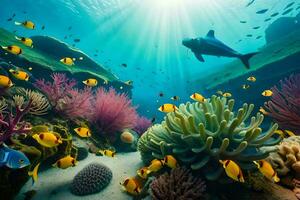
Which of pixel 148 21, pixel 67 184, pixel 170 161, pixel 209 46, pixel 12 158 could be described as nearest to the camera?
pixel 12 158

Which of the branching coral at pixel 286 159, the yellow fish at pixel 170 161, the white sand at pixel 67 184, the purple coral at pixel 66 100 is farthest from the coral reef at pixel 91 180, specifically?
the branching coral at pixel 286 159

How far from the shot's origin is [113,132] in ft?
23.9

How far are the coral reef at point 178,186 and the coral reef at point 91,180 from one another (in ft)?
3.89

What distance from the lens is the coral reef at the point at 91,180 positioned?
437 cm

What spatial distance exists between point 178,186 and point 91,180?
1.75m

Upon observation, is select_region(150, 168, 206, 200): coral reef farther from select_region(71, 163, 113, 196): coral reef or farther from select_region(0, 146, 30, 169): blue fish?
select_region(0, 146, 30, 169): blue fish

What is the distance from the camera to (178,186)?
12.1ft

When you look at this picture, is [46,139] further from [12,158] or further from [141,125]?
[141,125]

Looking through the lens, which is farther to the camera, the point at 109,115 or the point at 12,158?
the point at 109,115

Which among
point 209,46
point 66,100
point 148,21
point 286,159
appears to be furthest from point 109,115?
point 148,21

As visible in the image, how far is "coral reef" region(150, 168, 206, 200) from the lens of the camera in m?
3.56

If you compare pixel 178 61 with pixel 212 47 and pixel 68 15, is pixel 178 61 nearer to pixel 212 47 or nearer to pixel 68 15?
pixel 68 15

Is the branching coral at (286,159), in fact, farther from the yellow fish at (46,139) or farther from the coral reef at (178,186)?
the yellow fish at (46,139)

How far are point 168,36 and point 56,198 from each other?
46.3 meters
